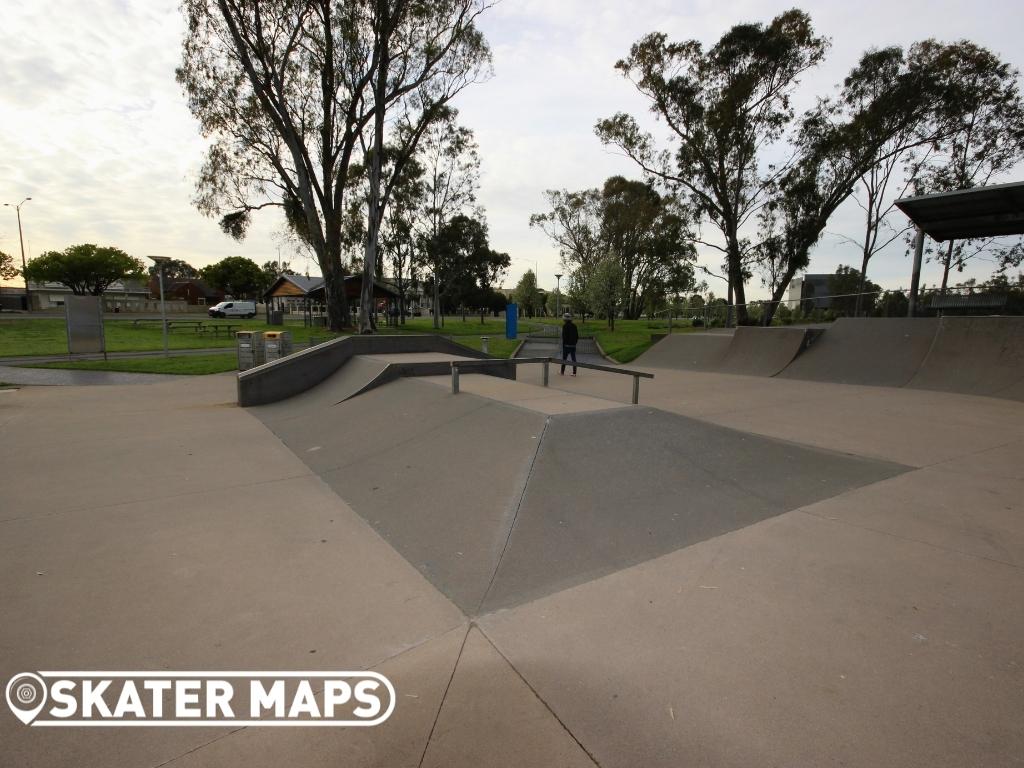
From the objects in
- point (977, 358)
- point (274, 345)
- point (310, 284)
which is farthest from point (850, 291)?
point (310, 284)

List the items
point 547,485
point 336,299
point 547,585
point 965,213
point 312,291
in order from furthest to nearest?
point 312,291 → point 336,299 → point 965,213 → point 547,485 → point 547,585

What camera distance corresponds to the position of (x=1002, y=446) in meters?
6.25

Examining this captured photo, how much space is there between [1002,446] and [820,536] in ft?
15.7

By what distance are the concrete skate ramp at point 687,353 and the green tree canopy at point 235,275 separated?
7458 centimetres

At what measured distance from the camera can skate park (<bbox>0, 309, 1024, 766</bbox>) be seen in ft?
6.48

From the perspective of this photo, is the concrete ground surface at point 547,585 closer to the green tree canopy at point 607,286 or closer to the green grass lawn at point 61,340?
the green grass lawn at point 61,340

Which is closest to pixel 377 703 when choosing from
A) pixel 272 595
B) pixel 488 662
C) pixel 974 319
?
pixel 488 662

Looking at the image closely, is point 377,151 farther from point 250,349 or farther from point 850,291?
point 850,291

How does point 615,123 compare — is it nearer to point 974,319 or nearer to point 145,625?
point 974,319

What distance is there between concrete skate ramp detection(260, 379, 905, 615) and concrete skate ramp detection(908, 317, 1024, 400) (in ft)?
25.3

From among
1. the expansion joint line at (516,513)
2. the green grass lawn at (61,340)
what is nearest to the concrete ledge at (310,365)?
the expansion joint line at (516,513)

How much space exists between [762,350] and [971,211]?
19.5 ft

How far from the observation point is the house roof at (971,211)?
11203mm

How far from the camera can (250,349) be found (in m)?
13.0
